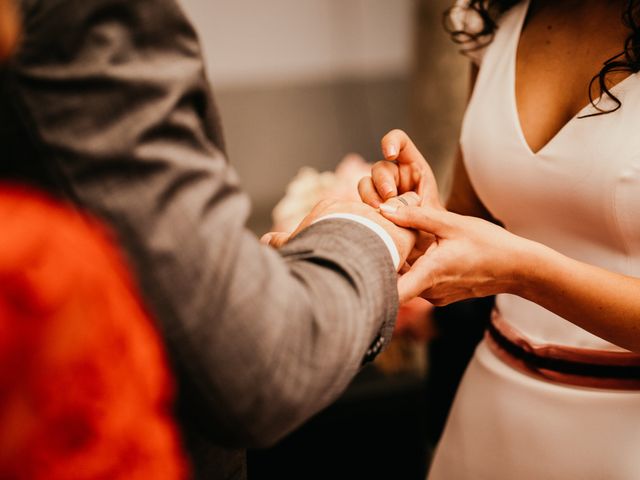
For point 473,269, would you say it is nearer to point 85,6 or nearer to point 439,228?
point 439,228

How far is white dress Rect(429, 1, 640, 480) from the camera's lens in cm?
77

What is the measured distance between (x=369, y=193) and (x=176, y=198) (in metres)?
0.51

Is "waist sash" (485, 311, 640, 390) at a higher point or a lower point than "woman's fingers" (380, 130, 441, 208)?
lower

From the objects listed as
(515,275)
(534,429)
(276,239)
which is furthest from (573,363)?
(276,239)

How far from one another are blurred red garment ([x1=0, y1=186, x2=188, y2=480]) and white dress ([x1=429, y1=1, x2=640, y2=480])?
2.11ft

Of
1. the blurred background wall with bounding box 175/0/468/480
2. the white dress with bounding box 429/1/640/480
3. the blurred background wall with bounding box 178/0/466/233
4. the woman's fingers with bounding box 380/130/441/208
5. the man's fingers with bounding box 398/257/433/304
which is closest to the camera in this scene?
the man's fingers with bounding box 398/257/433/304

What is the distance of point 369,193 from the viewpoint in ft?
2.85

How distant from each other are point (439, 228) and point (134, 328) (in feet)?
1.53

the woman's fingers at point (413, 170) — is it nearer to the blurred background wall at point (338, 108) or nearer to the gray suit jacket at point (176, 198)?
the gray suit jacket at point (176, 198)

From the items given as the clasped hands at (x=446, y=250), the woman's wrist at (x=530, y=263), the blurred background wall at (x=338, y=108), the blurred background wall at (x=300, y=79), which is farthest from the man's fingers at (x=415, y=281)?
the blurred background wall at (x=300, y=79)

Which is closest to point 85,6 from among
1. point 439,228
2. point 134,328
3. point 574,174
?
point 134,328

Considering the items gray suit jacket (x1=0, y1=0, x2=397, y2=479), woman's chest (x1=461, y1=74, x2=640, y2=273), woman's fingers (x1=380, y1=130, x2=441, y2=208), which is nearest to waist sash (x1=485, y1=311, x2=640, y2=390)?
woman's chest (x1=461, y1=74, x2=640, y2=273)

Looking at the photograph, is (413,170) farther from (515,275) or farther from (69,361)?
(69,361)

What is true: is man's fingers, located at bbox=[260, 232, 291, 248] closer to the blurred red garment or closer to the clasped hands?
the clasped hands
